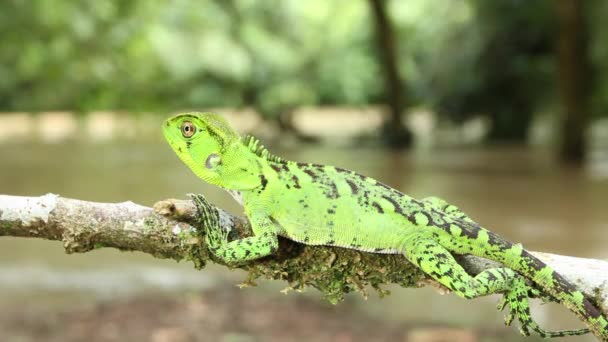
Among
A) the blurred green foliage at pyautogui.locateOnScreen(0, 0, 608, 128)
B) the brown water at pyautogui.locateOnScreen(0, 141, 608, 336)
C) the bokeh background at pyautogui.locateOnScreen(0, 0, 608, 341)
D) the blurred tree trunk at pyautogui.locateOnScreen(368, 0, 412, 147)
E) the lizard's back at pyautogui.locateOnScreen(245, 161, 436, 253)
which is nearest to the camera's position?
the lizard's back at pyautogui.locateOnScreen(245, 161, 436, 253)

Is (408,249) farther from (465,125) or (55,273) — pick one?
(465,125)

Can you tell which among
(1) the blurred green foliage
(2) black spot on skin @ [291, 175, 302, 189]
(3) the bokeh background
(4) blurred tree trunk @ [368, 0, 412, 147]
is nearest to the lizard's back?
(2) black spot on skin @ [291, 175, 302, 189]

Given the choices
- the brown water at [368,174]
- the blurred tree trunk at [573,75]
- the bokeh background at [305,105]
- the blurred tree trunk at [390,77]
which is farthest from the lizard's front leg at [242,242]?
the blurred tree trunk at [390,77]

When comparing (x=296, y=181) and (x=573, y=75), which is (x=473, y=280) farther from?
(x=573, y=75)

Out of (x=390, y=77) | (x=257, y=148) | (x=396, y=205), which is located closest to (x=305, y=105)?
(x=390, y=77)

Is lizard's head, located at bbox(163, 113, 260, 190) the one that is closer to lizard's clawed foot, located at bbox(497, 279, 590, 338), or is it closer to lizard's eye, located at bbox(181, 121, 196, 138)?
lizard's eye, located at bbox(181, 121, 196, 138)

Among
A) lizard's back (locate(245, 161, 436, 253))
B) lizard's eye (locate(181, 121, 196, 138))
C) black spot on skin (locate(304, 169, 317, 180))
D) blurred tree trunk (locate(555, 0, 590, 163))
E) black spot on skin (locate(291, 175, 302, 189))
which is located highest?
blurred tree trunk (locate(555, 0, 590, 163))
